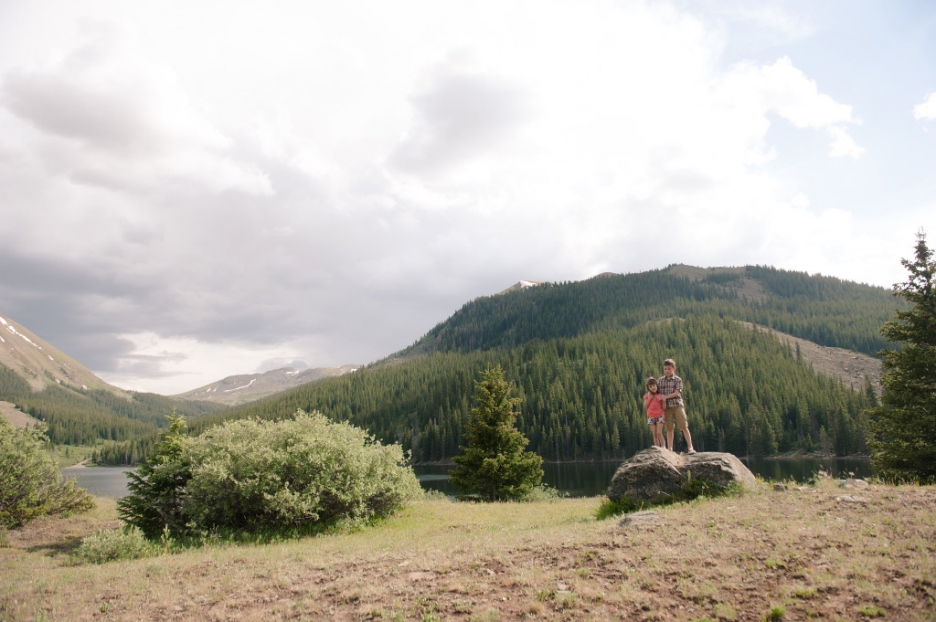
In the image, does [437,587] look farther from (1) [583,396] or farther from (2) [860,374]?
(2) [860,374]

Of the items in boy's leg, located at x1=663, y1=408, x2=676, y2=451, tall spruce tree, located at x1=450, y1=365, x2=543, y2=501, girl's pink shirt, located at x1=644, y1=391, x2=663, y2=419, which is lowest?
tall spruce tree, located at x1=450, y1=365, x2=543, y2=501

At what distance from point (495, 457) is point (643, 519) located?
21.6m

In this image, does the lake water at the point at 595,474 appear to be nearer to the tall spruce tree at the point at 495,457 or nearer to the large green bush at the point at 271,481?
the tall spruce tree at the point at 495,457

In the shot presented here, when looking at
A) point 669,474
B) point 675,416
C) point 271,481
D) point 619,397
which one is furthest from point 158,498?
point 619,397

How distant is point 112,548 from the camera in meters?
15.2

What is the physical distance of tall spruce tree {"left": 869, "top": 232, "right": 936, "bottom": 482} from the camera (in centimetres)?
2017

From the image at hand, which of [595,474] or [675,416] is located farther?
[595,474]

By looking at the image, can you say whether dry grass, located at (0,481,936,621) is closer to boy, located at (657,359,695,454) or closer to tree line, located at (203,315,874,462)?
boy, located at (657,359,695,454)

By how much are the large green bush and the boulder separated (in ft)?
31.1

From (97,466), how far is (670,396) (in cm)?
22015

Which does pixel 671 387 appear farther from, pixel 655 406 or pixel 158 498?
pixel 158 498

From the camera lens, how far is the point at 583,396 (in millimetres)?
133500

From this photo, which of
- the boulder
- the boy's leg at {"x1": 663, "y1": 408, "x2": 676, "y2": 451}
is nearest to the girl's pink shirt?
the boy's leg at {"x1": 663, "y1": 408, "x2": 676, "y2": 451}

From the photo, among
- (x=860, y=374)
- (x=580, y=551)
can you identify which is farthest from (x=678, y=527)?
(x=860, y=374)
